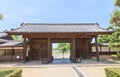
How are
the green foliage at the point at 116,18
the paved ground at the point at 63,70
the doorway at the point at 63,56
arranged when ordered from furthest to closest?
the doorway at the point at 63,56
the paved ground at the point at 63,70
the green foliage at the point at 116,18

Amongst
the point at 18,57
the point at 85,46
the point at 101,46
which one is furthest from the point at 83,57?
the point at 18,57

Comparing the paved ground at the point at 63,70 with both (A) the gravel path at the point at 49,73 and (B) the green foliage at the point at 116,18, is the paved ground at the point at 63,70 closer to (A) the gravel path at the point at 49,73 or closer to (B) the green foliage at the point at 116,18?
(A) the gravel path at the point at 49,73

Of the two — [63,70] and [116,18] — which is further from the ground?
[116,18]

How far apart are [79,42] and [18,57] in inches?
336

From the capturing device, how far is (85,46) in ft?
83.8

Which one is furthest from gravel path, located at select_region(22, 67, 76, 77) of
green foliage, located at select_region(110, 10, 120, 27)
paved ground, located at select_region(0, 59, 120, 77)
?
green foliage, located at select_region(110, 10, 120, 27)

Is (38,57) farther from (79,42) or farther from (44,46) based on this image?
(79,42)

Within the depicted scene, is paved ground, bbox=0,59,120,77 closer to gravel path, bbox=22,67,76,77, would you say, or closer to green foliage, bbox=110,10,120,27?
gravel path, bbox=22,67,76,77

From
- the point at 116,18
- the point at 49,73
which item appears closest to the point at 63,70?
the point at 49,73

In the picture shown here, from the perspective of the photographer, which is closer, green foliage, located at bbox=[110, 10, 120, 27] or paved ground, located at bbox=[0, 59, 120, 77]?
green foliage, located at bbox=[110, 10, 120, 27]

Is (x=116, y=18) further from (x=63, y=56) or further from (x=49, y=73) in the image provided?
(x=63, y=56)

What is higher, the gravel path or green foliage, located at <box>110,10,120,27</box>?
green foliage, located at <box>110,10,120,27</box>

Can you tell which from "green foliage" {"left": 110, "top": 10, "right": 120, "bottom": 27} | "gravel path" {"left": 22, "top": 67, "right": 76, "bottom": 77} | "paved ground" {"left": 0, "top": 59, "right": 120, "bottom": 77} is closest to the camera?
"green foliage" {"left": 110, "top": 10, "right": 120, "bottom": 27}

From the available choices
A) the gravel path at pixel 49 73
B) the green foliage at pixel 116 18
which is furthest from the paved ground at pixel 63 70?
the green foliage at pixel 116 18
